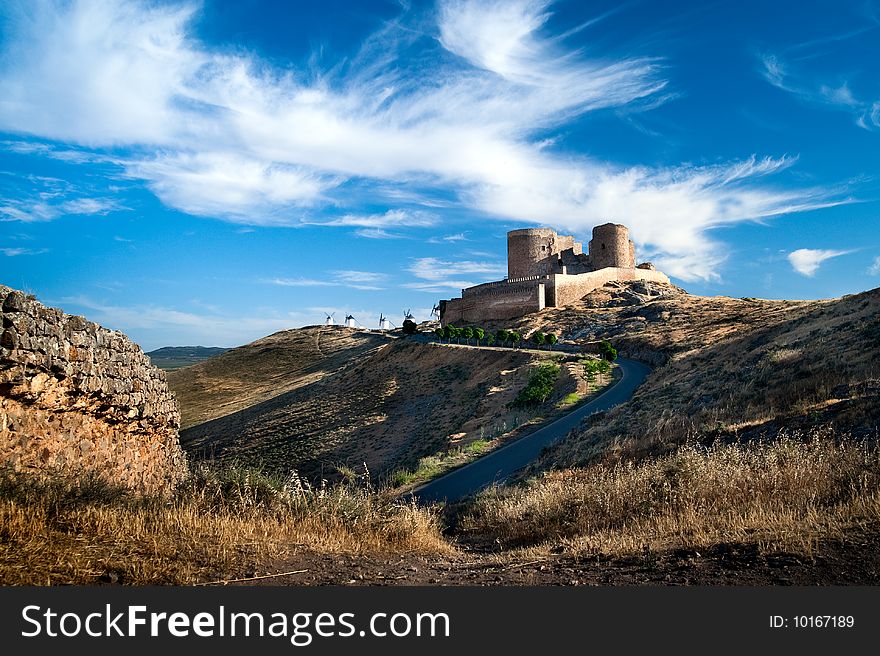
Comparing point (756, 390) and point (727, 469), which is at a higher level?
point (756, 390)

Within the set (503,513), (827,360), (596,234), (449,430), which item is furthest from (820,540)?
(596,234)

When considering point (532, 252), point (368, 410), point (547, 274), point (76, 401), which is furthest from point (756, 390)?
point (532, 252)

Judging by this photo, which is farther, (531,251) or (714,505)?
(531,251)

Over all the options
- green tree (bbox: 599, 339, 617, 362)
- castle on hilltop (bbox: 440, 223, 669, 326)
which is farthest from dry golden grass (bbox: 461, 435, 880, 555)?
castle on hilltop (bbox: 440, 223, 669, 326)

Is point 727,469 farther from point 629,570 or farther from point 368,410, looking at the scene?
point 368,410

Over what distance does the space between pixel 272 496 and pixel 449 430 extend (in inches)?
864

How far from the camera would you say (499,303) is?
59.6 meters

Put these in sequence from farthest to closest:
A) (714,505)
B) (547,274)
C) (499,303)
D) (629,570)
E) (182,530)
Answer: (547,274)
(499,303)
(714,505)
(182,530)
(629,570)

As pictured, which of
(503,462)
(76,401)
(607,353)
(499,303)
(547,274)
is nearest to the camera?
(76,401)

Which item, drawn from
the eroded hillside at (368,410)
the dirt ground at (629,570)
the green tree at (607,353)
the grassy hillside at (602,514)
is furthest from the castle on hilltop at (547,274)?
the dirt ground at (629,570)

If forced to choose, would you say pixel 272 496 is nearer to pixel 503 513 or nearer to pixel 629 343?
pixel 503 513

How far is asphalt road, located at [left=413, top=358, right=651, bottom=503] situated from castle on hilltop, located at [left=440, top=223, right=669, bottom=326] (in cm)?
3103

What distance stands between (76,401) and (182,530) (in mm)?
2904

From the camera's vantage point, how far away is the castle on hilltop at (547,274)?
58.2m
